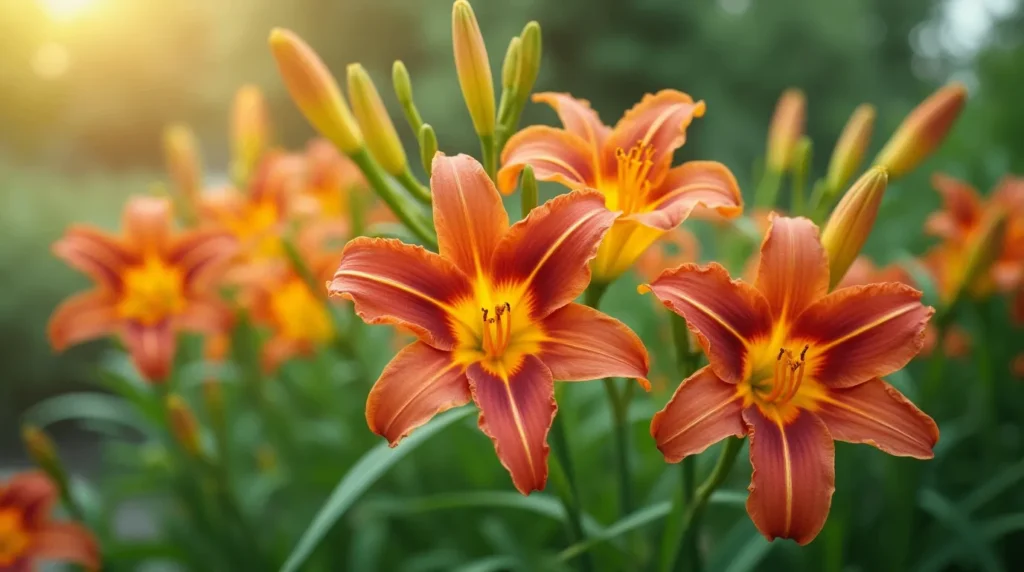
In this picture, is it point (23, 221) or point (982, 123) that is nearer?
point (982, 123)

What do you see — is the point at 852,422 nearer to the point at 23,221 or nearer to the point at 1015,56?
the point at 1015,56

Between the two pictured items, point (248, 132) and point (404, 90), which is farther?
point (248, 132)

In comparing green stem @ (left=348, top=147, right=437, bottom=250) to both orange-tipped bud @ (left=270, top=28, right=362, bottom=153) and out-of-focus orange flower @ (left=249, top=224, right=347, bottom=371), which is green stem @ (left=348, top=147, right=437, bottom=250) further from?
out-of-focus orange flower @ (left=249, top=224, right=347, bottom=371)

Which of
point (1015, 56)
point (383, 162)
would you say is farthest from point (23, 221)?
point (1015, 56)

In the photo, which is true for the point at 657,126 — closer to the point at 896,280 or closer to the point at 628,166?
the point at 628,166

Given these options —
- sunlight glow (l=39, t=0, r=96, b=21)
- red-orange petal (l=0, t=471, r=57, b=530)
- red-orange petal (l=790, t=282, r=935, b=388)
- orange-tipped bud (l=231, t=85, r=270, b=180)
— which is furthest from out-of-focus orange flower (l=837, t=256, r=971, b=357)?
sunlight glow (l=39, t=0, r=96, b=21)

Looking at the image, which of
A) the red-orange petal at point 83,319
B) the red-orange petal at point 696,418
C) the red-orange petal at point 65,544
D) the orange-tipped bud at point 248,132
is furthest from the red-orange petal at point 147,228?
the red-orange petal at point 696,418

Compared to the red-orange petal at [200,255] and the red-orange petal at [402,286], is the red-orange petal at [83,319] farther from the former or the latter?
the red-orange petal at [402,286]

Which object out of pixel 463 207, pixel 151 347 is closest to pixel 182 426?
pixel 151 347
